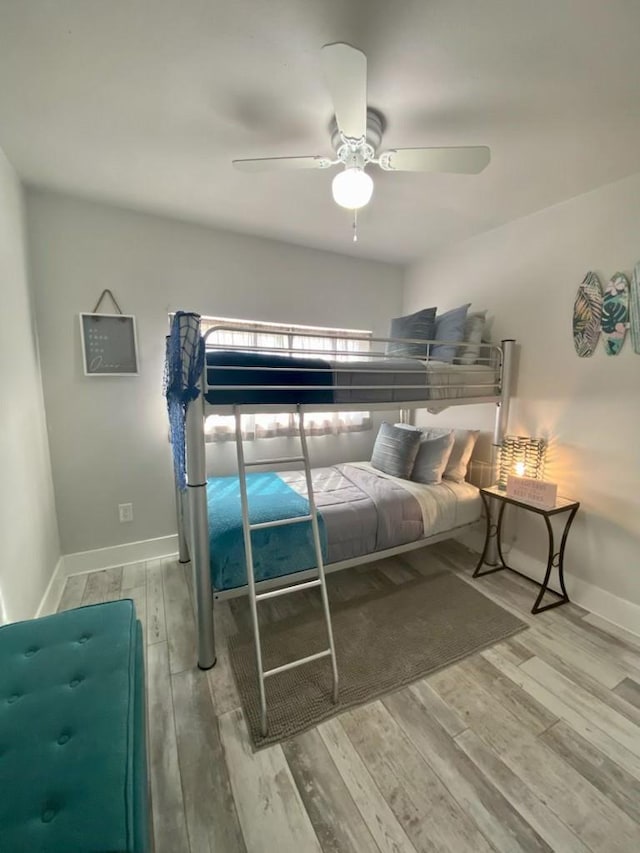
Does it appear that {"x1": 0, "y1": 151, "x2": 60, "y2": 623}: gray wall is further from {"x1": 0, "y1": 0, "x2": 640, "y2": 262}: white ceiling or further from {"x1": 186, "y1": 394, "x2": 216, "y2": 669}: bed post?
{"x1": 186, "y1": 394, "x2": 216, "y2": 669}: bed post

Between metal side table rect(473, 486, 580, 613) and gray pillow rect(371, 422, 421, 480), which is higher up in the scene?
gray pillow rect(371, 422, 421, 480)

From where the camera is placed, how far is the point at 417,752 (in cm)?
135

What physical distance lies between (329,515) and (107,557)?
71.8 inches

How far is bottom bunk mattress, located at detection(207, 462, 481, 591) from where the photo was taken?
1.73 meters

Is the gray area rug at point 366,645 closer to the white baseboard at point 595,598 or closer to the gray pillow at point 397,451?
the white baseboard at point 595,598

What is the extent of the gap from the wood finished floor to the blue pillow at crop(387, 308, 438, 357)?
2158 millimetres

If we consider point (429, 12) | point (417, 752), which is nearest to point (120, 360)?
point (429, 12)

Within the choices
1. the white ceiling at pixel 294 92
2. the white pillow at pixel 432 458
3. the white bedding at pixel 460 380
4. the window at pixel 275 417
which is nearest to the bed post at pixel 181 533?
the window at pixel 275 417

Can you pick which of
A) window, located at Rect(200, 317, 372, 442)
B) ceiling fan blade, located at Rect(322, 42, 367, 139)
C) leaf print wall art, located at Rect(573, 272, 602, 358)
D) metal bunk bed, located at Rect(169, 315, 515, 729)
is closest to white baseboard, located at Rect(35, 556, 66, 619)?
metal bunk bed, located at Rect(169, 315, 515, 729)

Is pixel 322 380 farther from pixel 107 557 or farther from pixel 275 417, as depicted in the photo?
pixel 107 557

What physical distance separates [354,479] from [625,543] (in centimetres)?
174

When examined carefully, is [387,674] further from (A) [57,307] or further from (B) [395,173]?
(A) [57,307]

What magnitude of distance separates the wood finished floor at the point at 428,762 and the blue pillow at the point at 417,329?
2.16m

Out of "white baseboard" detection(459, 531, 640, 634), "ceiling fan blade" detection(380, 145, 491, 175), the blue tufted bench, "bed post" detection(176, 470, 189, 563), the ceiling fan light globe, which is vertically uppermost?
"ceiling fan blade" detection(380, 145, 491, 175)
